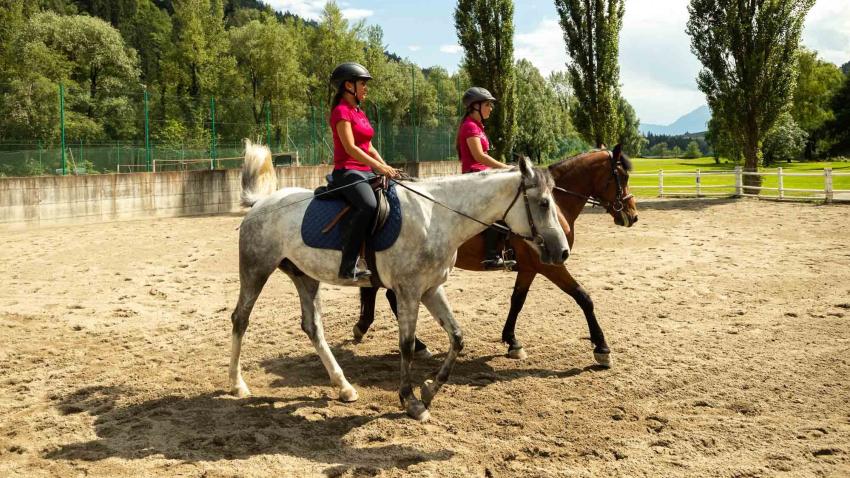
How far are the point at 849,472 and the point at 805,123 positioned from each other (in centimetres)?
7252

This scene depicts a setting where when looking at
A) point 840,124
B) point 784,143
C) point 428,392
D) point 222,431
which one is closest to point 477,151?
point 428,392

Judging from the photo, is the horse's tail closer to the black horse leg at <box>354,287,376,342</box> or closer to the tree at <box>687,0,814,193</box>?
the black horse leg at <box>354,287,376,342</box>

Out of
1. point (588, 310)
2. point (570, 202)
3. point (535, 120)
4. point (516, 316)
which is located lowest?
point (516, 316)

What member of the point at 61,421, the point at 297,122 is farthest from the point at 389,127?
the point at 61,421

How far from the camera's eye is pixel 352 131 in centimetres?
542

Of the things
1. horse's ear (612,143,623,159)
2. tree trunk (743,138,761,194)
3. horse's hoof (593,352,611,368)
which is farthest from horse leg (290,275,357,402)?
tree trunk (743,138,761,194)

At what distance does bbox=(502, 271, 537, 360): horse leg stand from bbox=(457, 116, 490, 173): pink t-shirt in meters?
1.29

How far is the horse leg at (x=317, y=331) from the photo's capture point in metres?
5.67

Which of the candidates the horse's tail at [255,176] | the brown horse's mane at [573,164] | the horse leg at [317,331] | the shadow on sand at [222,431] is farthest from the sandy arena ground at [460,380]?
the brown horse's mane at [573,164]

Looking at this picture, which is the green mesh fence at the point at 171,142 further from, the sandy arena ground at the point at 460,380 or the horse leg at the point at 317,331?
the horse leg at the point at 317,331

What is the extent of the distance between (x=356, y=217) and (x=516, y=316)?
8.67 ft

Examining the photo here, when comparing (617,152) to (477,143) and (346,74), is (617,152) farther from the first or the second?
(346,74)

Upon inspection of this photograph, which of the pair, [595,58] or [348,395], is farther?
[595,58]

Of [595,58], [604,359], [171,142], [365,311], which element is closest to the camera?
[604,359]
